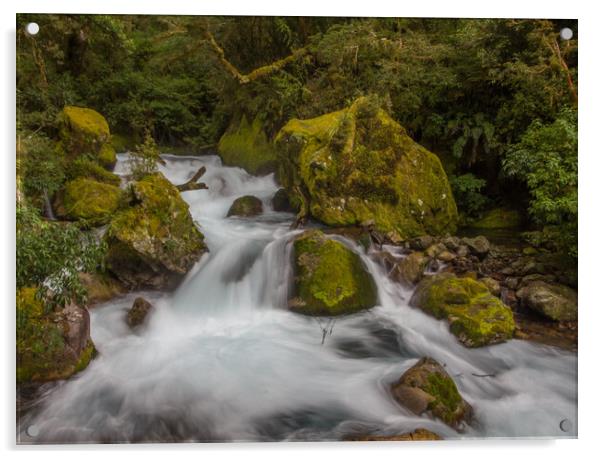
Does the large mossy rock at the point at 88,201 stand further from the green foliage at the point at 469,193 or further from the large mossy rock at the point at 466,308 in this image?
the green foliage at the point at 469,193

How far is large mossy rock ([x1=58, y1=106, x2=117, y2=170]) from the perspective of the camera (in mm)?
3520

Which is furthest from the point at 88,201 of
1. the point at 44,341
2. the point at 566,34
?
the point at 566,34

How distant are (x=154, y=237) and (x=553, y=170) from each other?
356cm

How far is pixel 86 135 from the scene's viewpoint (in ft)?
11.9

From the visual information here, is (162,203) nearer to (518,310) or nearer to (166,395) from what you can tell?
(166,395)

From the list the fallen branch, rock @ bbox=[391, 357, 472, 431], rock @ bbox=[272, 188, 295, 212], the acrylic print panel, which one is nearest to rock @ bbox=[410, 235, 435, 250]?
the acrylic print panel

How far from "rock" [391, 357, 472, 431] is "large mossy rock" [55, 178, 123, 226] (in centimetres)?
Answer: 285

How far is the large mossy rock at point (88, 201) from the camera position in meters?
3.59

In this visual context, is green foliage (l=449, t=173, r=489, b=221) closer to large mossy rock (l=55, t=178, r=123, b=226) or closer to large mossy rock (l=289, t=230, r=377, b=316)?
large mossy rock (l=289, t=230, r=377, b=316)

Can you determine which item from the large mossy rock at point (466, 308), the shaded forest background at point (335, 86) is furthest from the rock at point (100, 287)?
the large mossy rock at point (466, 308)

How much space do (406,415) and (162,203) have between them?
2778 mm

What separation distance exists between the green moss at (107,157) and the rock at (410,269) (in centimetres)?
275

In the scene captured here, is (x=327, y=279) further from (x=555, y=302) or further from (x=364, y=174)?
(x=555, y=302)

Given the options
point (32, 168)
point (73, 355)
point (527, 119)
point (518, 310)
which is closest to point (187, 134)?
point (32, 168)
